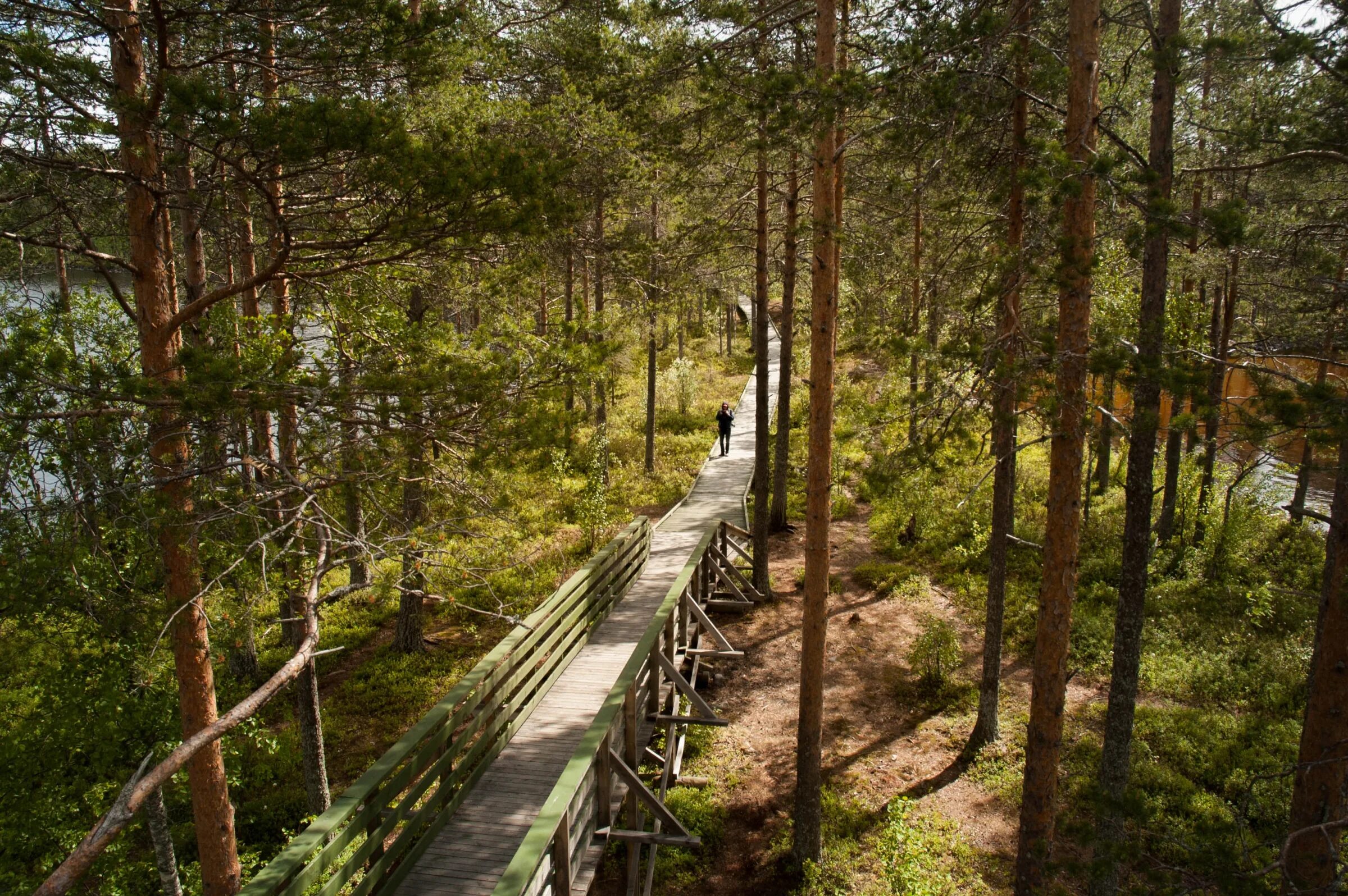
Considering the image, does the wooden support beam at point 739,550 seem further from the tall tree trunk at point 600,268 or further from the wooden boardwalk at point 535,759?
the tall tree trunk at point 600,268

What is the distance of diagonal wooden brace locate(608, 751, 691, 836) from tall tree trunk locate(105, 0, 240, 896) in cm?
313

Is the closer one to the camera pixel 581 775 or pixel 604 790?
pixel 581 775

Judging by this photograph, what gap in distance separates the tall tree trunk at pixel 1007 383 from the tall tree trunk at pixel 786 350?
2995 millimetres

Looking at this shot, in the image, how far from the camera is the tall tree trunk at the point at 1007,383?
605 centimetres

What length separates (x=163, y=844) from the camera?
7414mm

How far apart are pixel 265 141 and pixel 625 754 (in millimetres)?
5980

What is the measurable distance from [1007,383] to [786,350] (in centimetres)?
805

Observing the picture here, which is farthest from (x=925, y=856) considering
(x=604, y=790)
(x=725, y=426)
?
(x=725, y=426)

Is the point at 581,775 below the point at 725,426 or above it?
below

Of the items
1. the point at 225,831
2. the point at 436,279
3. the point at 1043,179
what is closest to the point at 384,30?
the point at 436,279

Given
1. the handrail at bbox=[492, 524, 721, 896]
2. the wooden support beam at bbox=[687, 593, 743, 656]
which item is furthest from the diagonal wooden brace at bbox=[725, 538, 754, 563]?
the handrail at bbox=[492, 524, 721, 896]

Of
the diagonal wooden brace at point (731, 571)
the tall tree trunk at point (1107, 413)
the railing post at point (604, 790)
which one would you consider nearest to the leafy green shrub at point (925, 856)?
the railing post at point (604, 790)

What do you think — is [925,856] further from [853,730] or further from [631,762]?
[631,762]

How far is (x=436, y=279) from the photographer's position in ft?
29.8
